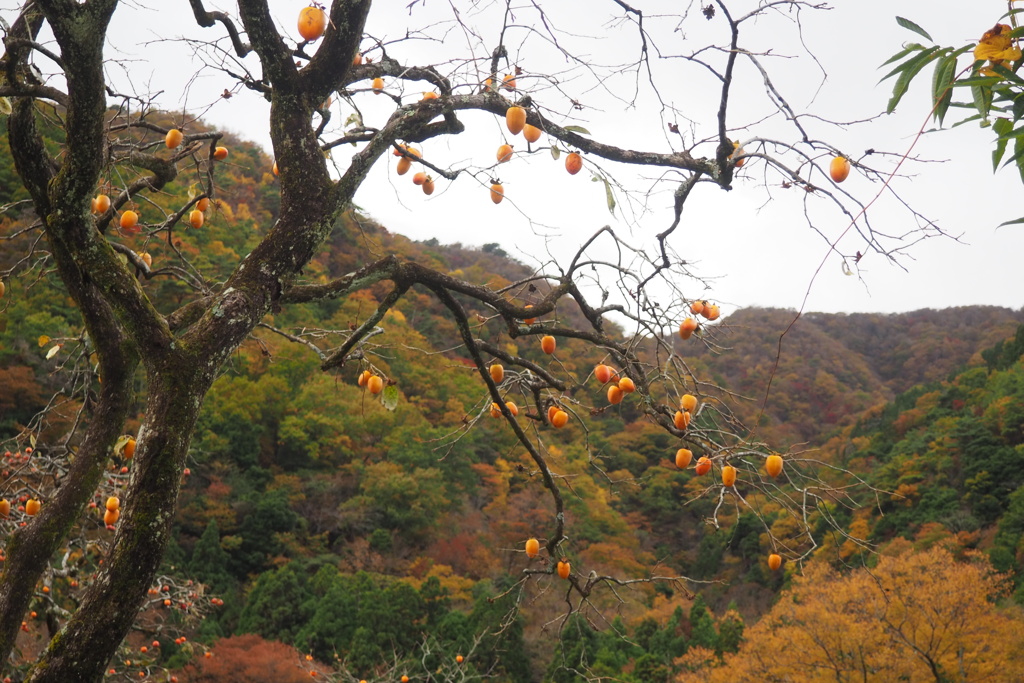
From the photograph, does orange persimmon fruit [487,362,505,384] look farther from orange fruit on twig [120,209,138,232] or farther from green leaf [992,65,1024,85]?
green leaf [992,65,1024,85]

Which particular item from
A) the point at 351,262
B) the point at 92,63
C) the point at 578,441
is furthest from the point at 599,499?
the point at 92,63

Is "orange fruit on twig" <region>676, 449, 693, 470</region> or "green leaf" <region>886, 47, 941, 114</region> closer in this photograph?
"green leaf" <region>886, 47, 941, 114</region>

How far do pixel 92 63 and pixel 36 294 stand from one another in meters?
10.6

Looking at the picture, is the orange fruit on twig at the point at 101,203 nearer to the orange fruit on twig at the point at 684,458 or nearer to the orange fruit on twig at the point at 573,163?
the orange fruit on twig at the point at 573,163

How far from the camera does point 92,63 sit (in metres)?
1.22

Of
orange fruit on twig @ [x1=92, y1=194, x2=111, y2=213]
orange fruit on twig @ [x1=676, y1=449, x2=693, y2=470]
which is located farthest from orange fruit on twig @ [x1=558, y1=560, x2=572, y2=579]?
orange fruit on twig @ [x1=92, y1=194, x2=111, y2=213]

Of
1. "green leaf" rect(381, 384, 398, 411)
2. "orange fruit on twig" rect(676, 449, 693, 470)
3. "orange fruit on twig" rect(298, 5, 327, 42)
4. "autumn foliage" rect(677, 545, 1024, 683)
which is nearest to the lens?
"orange fruit on twig" rect(298, 5, 327, 42)

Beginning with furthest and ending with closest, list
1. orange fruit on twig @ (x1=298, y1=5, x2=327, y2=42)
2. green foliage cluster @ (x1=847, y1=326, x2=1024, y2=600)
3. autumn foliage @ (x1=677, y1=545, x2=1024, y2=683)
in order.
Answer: green foliage cluster @ (x1=847, y1=326, x2=1024, y2=600) → autumn foliage @ (x1=677, y1=545, x2=1024, y2=683) → orange fruit on twig @ (x1=298, y1=5, x2=327, y2=42)

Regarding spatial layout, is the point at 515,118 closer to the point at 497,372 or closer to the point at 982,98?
the point at 497,372

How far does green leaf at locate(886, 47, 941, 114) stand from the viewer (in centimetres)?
88

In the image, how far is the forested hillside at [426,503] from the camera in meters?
9.23

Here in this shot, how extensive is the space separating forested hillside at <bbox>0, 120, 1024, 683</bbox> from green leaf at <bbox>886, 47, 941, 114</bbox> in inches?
236

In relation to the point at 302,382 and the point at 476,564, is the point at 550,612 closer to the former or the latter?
the point at 476,564

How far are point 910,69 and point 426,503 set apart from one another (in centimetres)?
1189
